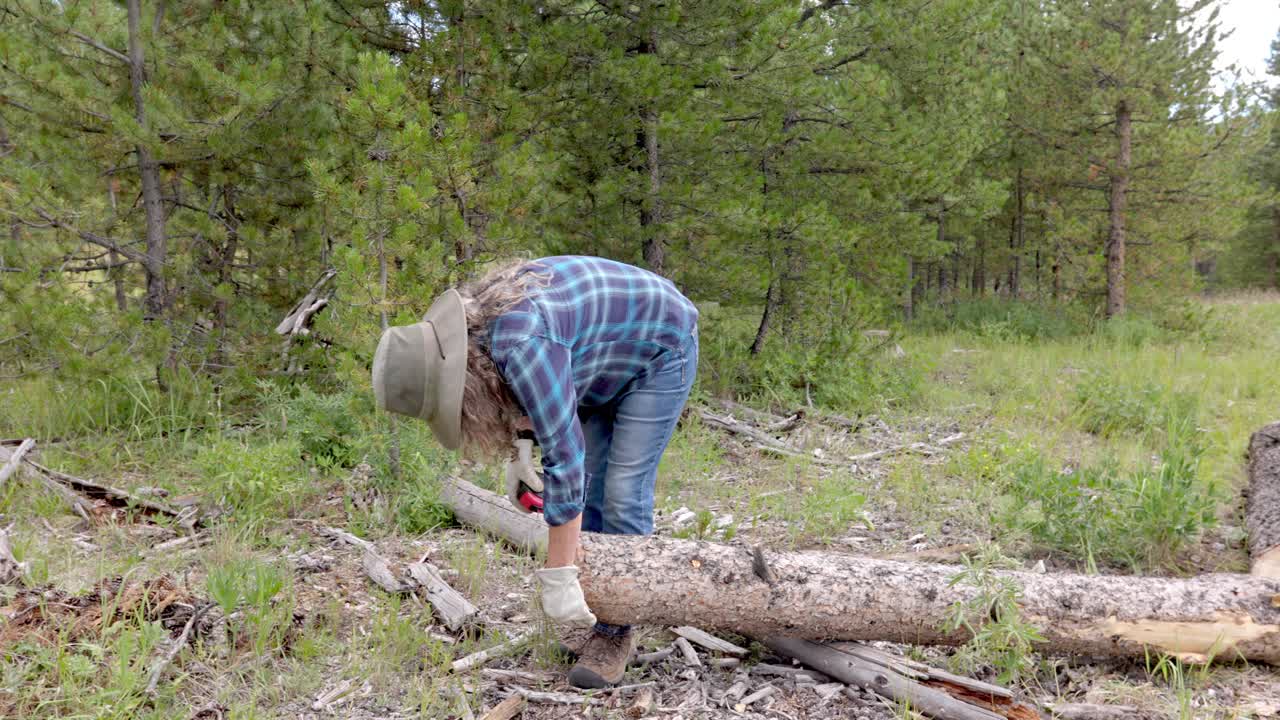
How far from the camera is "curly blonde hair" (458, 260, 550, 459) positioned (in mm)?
2475

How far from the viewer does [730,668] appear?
321 centimetres

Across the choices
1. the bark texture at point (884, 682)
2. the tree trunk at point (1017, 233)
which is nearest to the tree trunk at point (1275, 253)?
the tree trunk at point (1017, 233)

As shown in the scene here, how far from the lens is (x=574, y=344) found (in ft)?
8.76

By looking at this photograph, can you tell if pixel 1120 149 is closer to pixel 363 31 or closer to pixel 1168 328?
pixel 1168 328

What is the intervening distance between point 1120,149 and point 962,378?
233 inches

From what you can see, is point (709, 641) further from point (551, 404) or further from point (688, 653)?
point (551, 404)

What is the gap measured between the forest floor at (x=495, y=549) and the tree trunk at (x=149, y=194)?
3.57 feet

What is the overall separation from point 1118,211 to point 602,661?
1301 cm

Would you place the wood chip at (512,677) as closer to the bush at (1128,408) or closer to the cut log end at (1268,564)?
the cut log end at (1268,564)

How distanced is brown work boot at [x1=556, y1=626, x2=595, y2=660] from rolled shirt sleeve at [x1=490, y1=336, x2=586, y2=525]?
925 mm

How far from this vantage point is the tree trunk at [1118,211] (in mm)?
12672

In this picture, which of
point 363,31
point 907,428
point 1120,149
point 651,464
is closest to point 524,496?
point 651,464

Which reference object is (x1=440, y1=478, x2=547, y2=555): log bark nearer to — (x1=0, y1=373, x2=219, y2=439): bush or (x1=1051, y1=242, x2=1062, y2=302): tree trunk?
(x1=0, y1=373, x2=219, y2=439): bush

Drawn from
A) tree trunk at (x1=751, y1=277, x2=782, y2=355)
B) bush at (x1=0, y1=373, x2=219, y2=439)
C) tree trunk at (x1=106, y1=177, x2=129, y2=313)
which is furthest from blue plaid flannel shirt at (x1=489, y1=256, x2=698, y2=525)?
tree trunk at (x1=751, y1=277, x2=782, y2=355)
